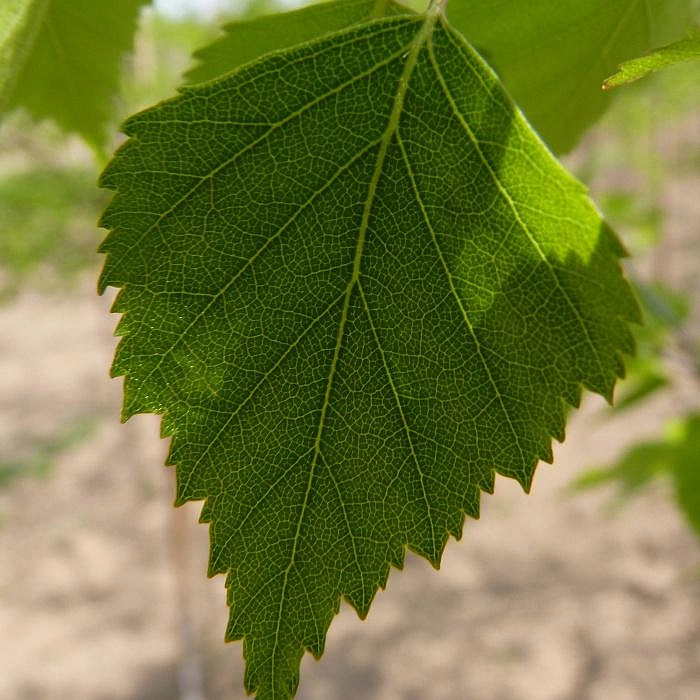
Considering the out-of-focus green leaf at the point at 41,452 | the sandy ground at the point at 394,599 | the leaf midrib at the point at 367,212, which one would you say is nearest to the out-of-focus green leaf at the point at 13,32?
the leaf midrib at the point at 367,212

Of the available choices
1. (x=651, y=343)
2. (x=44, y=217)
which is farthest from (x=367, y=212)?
(x=44, y=217)

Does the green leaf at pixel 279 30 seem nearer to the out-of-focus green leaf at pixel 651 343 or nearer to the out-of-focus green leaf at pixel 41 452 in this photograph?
the out-of-focus green leaf at pixel 651 343

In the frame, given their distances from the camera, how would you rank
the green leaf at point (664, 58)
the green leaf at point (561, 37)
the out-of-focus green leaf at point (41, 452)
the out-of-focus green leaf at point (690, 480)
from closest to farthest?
the green leaf at point (664, 58), the green leaf at point (561, 37), the out-of-focus green leaf at point (690, 480), the out-of-focus green leaf at point (41, 452)

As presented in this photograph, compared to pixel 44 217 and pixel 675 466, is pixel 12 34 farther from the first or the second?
pixel 44 217

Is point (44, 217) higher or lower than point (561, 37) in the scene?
higher

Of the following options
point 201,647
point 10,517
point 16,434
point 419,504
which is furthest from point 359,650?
point 419,504

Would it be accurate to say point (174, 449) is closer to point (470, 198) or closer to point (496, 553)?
point (470, 198)
